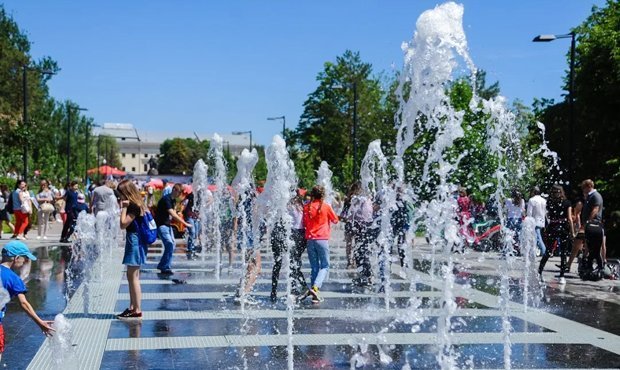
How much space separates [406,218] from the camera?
13.6 meters

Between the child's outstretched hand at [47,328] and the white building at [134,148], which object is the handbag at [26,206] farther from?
the white building at [134,148]

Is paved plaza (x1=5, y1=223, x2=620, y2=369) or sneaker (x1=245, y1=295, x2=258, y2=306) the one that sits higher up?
sneaker (x1=245, y1=295, x2=258, y2=306)

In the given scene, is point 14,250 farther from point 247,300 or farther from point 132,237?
point 247,300

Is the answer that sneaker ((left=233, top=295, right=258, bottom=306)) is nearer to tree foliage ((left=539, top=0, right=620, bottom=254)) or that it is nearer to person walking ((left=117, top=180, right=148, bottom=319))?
person walking ((left=117, top=180, right=148, bottom=319))

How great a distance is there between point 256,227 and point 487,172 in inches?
923

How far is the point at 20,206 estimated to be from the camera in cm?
1900

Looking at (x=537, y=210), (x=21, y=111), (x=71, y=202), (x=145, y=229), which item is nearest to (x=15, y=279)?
(x=145, y=229)

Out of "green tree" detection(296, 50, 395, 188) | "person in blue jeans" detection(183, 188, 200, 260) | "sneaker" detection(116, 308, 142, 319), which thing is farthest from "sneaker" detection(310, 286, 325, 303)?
"green tree" detection(296, 50, 395, 188)

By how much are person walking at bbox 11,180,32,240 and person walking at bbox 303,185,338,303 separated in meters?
11.6

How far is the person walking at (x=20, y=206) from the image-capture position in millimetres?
18984

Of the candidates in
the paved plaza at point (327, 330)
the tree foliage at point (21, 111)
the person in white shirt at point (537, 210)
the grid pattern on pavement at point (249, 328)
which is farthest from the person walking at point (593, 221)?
the tree foliage at point (21, 111)

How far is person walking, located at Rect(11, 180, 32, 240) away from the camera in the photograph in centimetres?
1898

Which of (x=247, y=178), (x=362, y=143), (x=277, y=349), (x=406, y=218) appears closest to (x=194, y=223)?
(x=247, y=178)

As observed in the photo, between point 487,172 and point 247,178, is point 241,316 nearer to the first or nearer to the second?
point 247,178
